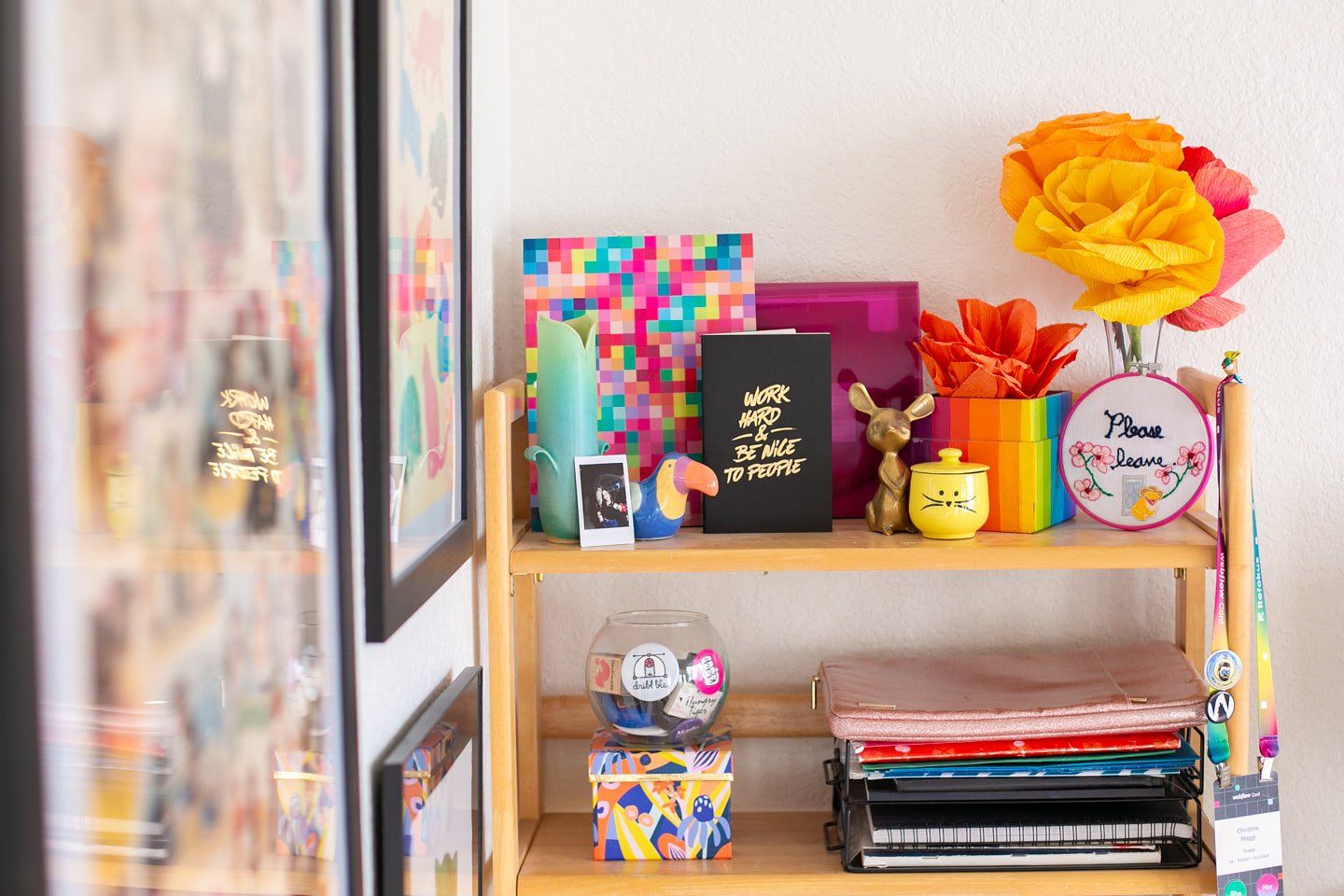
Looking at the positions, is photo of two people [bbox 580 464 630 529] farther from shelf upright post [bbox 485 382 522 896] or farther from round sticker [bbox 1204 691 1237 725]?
round sticker [bbox 1204 691 1237 725]

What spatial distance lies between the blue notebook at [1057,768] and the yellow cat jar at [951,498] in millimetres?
244

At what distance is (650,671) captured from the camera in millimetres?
1201

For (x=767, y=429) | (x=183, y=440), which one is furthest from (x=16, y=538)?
(x=767, y=429)

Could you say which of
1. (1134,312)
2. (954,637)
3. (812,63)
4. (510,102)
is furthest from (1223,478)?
(510,102)

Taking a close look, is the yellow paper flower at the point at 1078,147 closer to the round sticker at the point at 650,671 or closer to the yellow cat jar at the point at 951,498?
the yellow cat jar at the point at 951,498

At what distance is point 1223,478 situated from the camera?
3.65 ft

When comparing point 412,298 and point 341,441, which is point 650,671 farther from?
point 341,441

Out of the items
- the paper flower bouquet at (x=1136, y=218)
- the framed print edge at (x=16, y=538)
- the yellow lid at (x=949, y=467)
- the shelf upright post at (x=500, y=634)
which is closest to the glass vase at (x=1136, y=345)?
the paper flower bouquet at (x=1136, y=218)

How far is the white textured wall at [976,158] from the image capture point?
134 cm

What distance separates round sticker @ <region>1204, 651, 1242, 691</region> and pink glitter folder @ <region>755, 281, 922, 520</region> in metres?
0.40

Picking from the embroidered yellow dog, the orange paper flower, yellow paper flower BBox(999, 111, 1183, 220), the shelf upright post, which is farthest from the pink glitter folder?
the shelf upright post

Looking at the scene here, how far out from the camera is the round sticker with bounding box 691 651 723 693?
1.21 metres

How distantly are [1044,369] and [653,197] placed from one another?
0.51 m

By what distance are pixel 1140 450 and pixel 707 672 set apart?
0.51 meters
